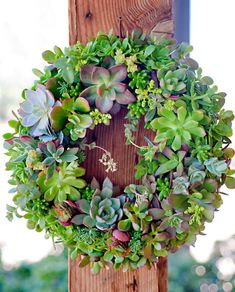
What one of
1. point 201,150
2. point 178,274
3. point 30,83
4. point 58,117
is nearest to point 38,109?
point 58,117

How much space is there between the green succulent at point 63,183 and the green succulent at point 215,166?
0.86 feet

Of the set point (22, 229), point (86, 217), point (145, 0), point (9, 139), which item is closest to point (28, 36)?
point (22, 229)

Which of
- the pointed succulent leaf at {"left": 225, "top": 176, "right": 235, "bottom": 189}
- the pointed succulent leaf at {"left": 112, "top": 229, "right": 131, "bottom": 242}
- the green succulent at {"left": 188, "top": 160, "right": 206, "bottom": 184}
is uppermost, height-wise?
the green succulent at {"left": 188, "top": 160, "right": 206, "bottom": 184}

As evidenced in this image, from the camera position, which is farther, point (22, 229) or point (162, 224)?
point (22, 229)

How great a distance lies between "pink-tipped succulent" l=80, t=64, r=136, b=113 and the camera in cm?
104

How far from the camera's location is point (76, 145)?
1.09 metres

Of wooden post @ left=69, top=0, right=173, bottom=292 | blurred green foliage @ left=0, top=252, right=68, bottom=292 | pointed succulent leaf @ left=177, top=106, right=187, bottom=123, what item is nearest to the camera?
pointed succulent leaf @ left=177, top=106, right=187, bottom=123

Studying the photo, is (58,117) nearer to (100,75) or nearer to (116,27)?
(100,75)

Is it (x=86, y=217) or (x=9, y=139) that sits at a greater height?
(x=9, y=139)

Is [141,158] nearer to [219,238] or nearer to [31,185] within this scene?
[31,185]

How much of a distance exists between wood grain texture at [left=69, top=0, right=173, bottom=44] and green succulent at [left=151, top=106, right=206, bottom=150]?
30 centimetres

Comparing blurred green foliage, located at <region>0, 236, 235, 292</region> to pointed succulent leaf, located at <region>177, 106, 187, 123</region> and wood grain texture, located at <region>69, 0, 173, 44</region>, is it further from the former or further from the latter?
pointed succulent leaf, located at <region>177, 106, 187, 123</region>

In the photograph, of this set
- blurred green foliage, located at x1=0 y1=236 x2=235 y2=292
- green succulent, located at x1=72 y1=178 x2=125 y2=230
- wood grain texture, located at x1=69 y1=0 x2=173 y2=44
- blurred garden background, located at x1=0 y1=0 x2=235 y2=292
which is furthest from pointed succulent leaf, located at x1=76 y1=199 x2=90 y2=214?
blurred green foliage, located at x1=0 y1=236 x2=235 y2=292

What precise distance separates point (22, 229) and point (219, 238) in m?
0.88
